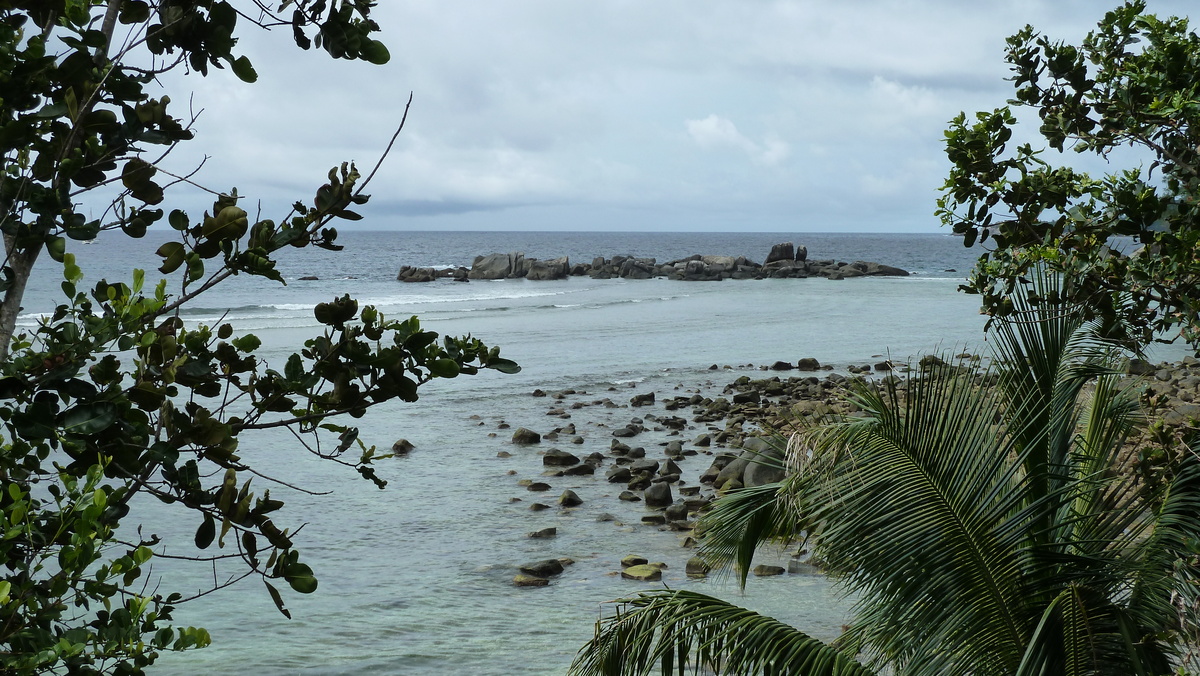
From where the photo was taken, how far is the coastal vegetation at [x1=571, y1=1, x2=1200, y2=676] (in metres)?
3.88

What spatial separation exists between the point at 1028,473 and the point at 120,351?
13.6 ft

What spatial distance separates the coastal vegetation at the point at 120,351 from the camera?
2033 millimetres

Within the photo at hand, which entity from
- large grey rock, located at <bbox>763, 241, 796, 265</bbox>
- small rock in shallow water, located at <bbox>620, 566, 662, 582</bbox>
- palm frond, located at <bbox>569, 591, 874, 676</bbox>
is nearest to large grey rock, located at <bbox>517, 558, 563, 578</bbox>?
small rock in shallow water, located at <bbox>620, 566, 662, 582</bbox>

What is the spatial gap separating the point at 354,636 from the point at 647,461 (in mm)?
6965

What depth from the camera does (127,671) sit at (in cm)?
211

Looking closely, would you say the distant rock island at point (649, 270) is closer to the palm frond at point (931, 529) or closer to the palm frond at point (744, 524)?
the palm frond at point (744, 524)

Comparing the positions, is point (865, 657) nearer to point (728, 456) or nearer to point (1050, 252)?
point (1050, 252)

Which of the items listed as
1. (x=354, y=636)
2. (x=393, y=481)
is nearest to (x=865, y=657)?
(x=354, y=636)

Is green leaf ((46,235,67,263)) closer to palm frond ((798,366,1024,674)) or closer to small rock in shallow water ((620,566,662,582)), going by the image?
palm frond ((798,366,1024,674))

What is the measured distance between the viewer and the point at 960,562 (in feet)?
13.4

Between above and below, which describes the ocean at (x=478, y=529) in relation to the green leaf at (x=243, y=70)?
below

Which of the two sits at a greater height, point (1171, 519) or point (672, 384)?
point (1171, 519)

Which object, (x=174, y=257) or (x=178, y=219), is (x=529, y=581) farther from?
(x=174, y=257)

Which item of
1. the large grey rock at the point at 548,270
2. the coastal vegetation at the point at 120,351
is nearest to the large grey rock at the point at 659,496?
the coastal vegetation at the point at 120,351
